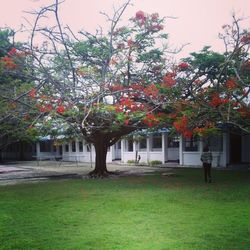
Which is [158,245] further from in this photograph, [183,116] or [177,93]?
[177,93]

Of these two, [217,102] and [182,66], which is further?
[182,66]

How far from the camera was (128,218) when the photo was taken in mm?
9375

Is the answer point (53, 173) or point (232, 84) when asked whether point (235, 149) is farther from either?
point (232, 84)

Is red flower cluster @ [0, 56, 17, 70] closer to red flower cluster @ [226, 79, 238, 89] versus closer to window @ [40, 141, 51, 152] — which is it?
red flower cluster @ [226, 79, 238, 89]

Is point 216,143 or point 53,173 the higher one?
point 216,143

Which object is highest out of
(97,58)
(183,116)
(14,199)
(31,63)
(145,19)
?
(145,19)

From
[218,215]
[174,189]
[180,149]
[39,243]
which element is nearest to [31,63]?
[39,243]

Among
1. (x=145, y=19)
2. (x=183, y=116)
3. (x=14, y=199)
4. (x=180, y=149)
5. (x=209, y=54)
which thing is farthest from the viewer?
(x=180, y=149)

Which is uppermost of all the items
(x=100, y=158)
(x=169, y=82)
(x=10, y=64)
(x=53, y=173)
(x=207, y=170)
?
(x=10, y=64)

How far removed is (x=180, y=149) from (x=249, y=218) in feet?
65.9

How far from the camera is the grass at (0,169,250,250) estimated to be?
721 centimetres

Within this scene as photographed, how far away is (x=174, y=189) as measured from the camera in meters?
14.8

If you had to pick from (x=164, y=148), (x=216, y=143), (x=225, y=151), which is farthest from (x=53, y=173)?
(x=225, y=151)

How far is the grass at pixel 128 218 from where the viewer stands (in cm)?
721
